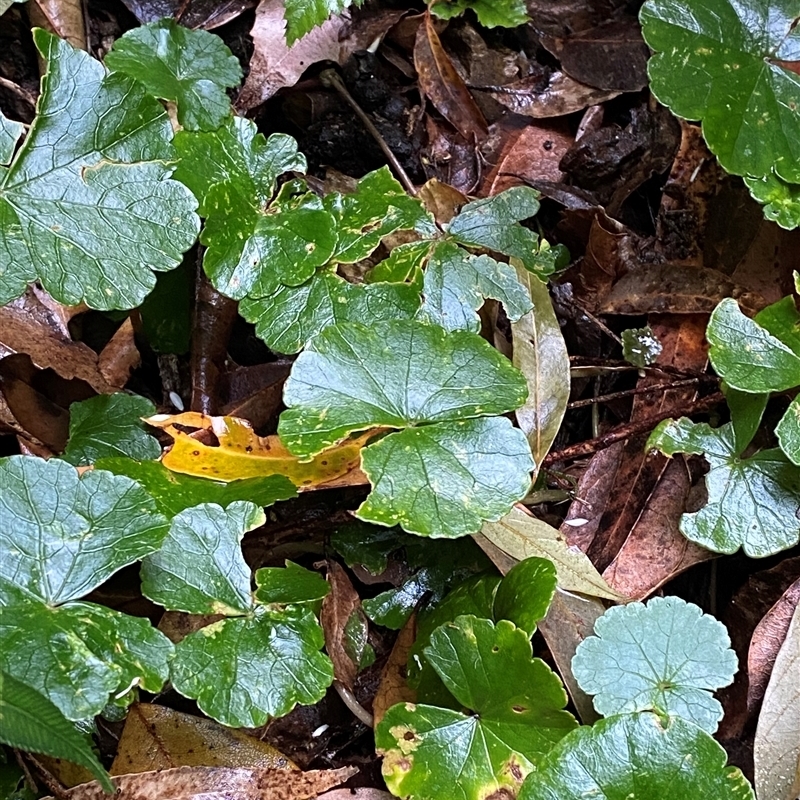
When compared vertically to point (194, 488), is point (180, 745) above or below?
below

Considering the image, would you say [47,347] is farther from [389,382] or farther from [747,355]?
[747,355]

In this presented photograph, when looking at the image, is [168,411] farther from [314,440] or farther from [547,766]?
[547,766]

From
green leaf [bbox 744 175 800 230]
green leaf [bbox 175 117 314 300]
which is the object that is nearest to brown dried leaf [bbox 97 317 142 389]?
green leaf [bbox 175 117 314 300]

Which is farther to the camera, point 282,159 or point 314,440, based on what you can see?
point 282,159

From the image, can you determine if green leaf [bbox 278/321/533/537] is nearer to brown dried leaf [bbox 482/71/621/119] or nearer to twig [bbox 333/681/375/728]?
twig [bbox 333/681/375/728]

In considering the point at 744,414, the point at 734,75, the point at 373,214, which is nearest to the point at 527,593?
the point at 744,414

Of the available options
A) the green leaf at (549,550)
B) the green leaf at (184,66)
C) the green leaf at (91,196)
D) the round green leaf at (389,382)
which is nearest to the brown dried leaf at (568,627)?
the green leaf at (549,550)

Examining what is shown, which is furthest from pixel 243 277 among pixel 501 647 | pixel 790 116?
pixel 790 116
